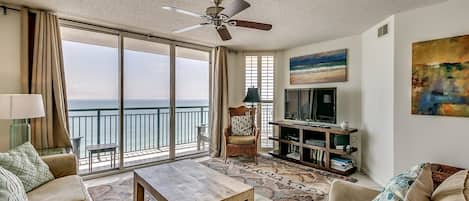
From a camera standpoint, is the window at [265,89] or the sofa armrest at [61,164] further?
the window at [265,89]

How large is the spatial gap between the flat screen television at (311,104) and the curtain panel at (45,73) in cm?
366

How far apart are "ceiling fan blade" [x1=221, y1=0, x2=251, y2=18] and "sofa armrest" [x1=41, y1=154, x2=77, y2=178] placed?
2.13 m

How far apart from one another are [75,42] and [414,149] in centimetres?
471

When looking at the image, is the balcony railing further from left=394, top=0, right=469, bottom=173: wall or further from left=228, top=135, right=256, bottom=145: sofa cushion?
left=394, top=0, right=469, bottom=173: wall

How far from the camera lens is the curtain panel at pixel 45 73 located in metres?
2.92

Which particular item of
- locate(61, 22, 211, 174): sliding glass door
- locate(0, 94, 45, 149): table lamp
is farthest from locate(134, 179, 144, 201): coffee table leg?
locate(61, 22, 211, 174): sliding glass door

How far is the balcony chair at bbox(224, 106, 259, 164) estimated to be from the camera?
4.29m

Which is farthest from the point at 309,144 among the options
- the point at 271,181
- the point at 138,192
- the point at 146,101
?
the point at 146,101

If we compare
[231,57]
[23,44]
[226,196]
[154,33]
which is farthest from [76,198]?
[231,57]

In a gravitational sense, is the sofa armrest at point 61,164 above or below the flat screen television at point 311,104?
below

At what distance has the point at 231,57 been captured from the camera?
5316 millimetres

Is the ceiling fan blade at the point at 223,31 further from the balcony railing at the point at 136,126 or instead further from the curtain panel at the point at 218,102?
the balcony railing at the point at 136,126

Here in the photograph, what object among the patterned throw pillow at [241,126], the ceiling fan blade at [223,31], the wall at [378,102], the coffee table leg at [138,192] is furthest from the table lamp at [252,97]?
the coffee table leg at [138,192]

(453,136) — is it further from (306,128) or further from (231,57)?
(231,57)
